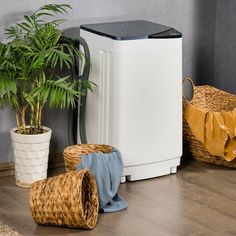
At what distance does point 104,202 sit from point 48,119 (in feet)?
2.30

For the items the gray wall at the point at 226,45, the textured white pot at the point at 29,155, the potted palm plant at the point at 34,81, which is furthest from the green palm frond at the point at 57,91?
the gray wall at the point at 226,45

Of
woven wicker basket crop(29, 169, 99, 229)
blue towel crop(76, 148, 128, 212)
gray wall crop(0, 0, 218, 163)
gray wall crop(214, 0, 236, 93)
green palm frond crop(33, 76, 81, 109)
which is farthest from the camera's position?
gray wall crop(214, 0, 236, 93)

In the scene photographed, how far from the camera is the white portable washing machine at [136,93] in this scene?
3672 mm

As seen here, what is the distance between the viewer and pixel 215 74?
4457 mm

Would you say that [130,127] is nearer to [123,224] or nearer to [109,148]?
[109,148]

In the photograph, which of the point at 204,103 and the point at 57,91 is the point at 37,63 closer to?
the point at 57,91

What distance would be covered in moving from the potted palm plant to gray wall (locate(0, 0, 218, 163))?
73 millimetres

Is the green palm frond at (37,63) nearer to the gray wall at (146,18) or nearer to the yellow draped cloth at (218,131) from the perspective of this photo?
the gray wall at (146,18)

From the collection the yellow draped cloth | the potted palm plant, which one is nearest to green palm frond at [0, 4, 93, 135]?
the potted palm plant

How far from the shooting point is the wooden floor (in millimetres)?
3230

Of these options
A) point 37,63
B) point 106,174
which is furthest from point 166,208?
point 37,63

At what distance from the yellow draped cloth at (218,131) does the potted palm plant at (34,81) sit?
0.67 metres

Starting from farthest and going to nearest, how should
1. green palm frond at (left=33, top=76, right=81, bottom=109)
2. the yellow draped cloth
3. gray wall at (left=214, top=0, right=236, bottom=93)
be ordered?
gray wall at (left=214, top=0, right=236, bottom=93)
the yellow draped cloth
green palm frond at (left=33, top=76, right=81, bottom=109)

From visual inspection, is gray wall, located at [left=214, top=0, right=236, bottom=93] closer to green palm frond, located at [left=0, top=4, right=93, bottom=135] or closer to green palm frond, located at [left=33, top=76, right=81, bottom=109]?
green palm frond, located at [left=0, top=4, right=93, bottom=135]
